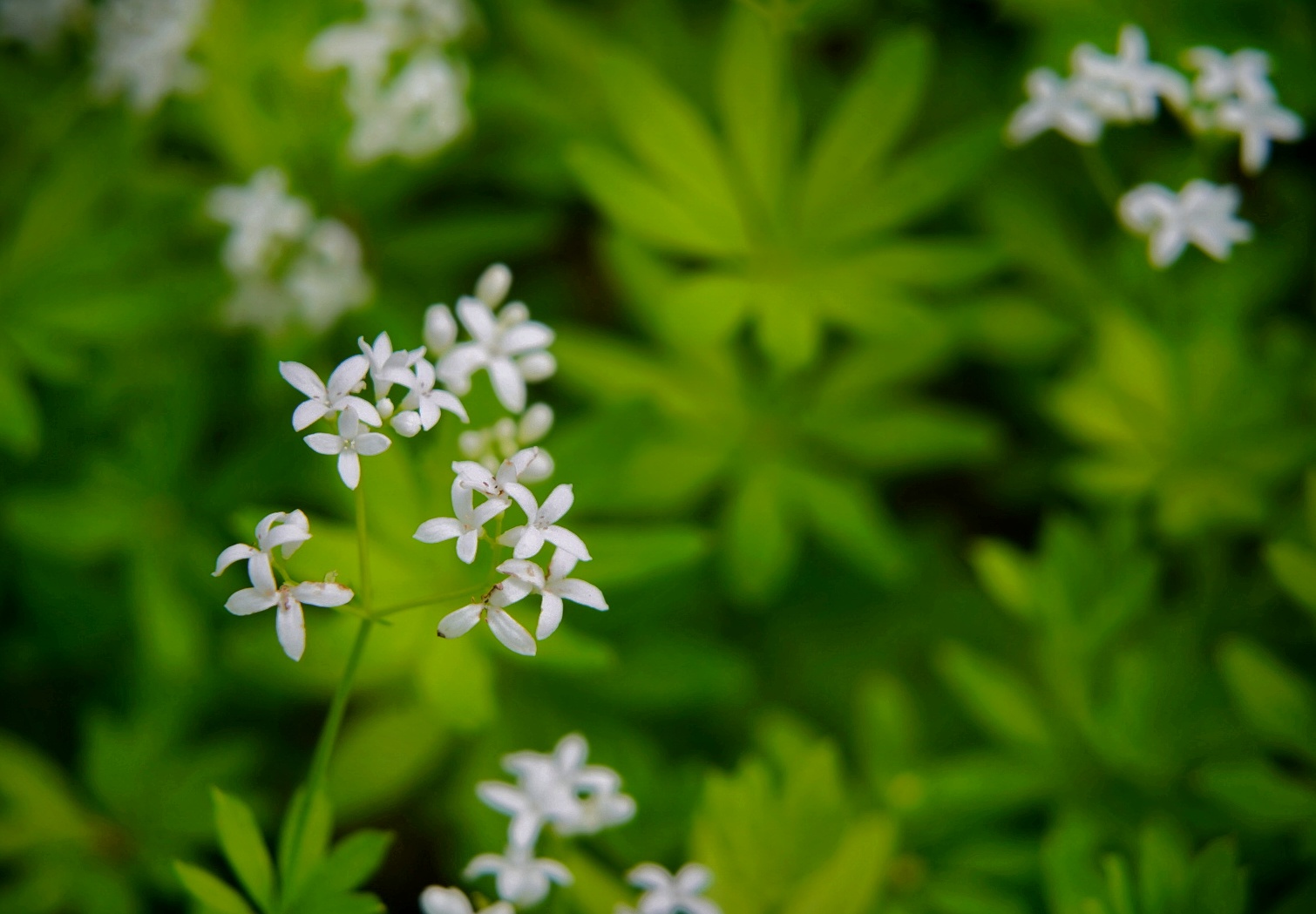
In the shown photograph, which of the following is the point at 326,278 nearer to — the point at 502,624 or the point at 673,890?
the point at 502,624

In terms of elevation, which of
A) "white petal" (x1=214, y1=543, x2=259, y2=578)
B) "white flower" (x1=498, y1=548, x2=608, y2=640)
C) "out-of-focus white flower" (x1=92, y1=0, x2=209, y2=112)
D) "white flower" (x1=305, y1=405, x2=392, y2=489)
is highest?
"out-of-focus white flower" (x1=92, y1=0, x2=209, y2=112)

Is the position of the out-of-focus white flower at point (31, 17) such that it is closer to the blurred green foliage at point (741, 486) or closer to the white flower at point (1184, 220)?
the blurred green foliage at point (741, 486)

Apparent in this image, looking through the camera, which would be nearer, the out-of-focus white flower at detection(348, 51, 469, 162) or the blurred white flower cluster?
the blurred white flower cluster

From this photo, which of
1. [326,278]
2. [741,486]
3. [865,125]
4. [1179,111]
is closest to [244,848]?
[741,486]

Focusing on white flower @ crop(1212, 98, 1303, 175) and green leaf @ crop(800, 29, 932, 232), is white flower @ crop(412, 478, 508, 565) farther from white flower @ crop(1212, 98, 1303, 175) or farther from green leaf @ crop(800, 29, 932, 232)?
white flower @ crop(1212, 98, 1303, 175)

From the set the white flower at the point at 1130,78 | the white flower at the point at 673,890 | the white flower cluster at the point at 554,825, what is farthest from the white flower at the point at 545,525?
the white flower at the point at 1130,78

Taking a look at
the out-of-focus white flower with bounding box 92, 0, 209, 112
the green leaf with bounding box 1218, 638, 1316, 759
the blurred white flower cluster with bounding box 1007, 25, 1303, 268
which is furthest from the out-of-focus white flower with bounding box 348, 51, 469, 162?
the green leaf with bounding box 1218, 638, 1316, 759

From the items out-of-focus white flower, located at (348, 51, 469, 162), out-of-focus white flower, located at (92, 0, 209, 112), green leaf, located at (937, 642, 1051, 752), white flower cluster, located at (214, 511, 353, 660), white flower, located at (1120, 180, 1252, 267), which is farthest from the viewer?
out-of-focus white flower, located at (348, 51, 469, 162)
